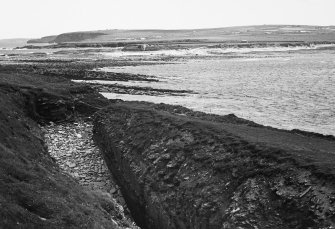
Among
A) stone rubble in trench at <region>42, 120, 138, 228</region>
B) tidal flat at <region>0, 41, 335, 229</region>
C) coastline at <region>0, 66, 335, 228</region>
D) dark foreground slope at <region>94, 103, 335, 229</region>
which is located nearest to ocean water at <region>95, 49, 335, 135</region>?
tidal flat at <region>0, 41, 335, 229</region>

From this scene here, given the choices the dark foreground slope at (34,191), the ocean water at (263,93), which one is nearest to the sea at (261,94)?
the ocean water at (263,93)

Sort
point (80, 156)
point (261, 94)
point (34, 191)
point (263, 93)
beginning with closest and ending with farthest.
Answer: point (34, 191) → point (80, 156) → point (261, 94) → point (263, 93)

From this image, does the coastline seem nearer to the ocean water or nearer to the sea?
the sea

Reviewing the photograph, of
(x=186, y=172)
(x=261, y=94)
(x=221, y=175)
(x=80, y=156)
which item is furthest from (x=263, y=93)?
(x=221, y=175)

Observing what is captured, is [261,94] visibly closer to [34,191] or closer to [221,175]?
[221,175]

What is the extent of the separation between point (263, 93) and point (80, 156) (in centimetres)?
3363

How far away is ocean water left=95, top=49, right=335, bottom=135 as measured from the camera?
3609 centimetres

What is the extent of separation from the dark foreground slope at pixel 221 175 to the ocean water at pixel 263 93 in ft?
46.5

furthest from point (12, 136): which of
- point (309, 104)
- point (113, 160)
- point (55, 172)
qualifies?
point (309, 104)

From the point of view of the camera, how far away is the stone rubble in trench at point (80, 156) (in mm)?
22109

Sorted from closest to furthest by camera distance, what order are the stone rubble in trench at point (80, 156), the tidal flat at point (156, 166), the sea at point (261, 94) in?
the tidal flat at point (156, 166) → the stone rubble in trench at point (80, 156) → the sea at point (261, 94)

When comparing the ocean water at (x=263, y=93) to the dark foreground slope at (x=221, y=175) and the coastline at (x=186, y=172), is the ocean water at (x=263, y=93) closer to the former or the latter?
the coastline at (x=186, y=172)

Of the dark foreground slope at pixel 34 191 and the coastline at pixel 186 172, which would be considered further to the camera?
the coastline at pixel 186 172

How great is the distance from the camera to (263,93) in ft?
171
